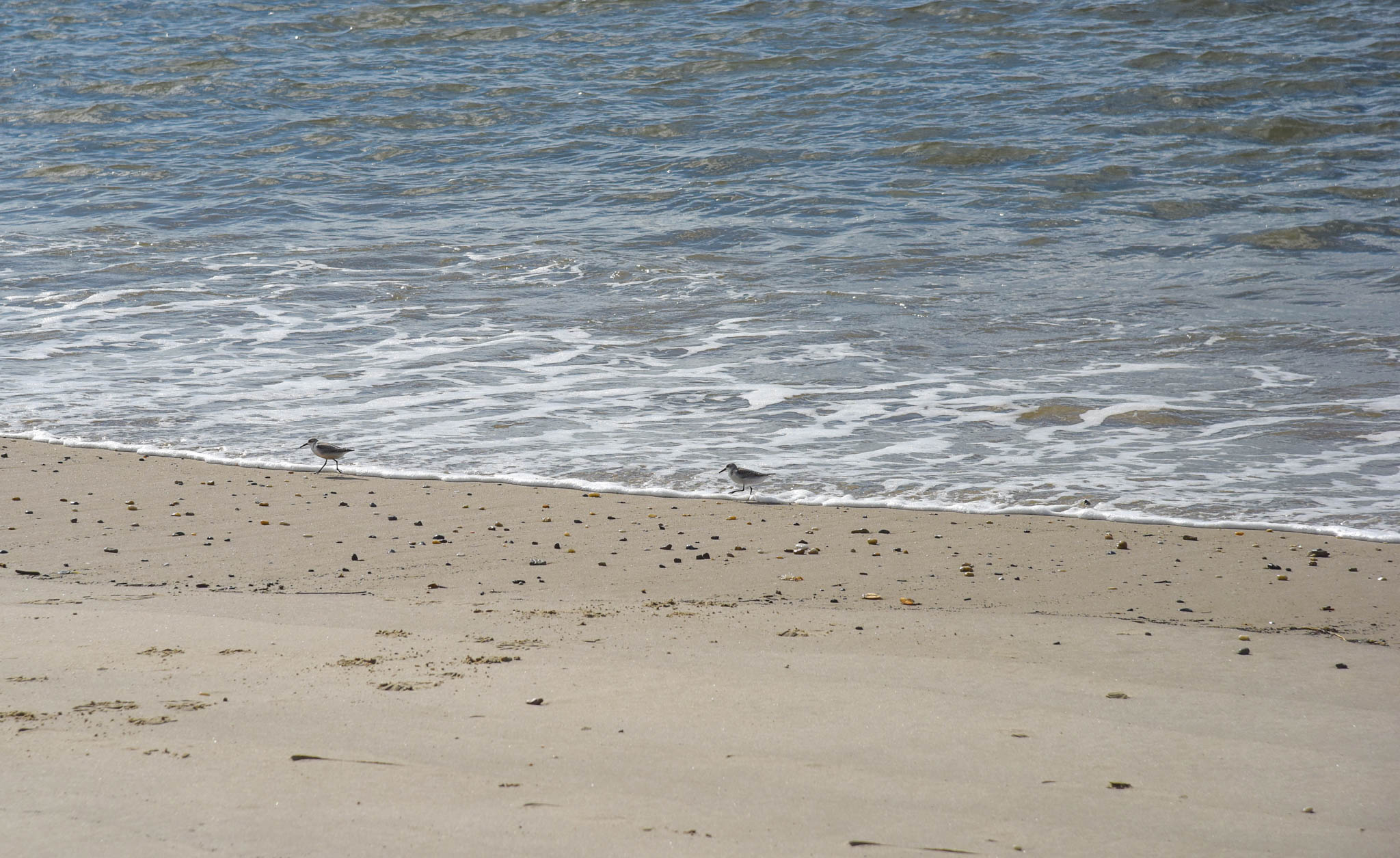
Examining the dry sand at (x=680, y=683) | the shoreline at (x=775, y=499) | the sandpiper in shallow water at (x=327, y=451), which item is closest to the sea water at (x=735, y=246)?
the shoreline at (x=775, y=499)

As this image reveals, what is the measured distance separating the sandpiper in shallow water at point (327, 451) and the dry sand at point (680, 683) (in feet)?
1.80

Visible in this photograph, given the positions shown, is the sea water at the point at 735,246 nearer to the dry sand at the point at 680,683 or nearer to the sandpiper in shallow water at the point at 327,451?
the sandpiper in shallow water at the point at 327,451

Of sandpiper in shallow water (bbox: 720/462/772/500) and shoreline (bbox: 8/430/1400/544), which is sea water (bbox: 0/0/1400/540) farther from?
sandpiper in shallow water (bbox: 720/462/772/500)

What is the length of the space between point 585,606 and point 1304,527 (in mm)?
2914

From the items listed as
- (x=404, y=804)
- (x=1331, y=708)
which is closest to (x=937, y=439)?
(x=1331, y=708)

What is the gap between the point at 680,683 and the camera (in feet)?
10.5

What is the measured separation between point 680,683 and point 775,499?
229cm

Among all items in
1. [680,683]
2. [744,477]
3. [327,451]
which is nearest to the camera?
[680,683]

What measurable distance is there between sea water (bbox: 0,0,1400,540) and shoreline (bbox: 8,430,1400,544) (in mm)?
34

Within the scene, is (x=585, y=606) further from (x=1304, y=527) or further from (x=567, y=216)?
(x=567, y=216)

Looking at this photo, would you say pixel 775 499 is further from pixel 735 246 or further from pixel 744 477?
pixel 735 246

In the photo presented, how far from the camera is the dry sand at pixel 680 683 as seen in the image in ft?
7.95

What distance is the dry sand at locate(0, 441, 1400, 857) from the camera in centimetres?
242

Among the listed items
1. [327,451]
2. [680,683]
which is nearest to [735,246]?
[327,451]
